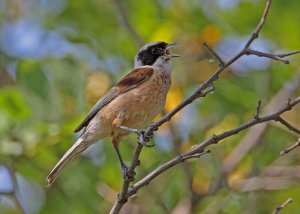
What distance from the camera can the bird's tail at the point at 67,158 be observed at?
5570 mm

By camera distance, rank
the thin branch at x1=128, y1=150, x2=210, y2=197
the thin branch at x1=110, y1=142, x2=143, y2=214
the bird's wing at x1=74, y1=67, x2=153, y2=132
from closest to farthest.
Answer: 1. the thin branch at x1=128, y1=150, x2=210, y2=197
2. the thin branch at x1=110, y1=142, x2=143, y2=214
3. the bird's wing at x1=74, y1=67, x2=153, y2=132

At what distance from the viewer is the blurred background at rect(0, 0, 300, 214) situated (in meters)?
6.62

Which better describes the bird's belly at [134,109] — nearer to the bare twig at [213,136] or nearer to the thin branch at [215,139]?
the bare twig at [213,136]

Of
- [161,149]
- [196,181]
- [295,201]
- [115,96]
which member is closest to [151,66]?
[115,96]

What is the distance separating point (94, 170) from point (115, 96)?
3.84 feet

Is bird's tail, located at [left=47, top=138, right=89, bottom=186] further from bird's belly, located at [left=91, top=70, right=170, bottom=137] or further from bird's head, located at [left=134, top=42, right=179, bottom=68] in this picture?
bird's head, located at [left=134, top=42, right=179, bottom=68]

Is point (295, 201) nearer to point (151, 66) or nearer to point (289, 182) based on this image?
point (289, 182)

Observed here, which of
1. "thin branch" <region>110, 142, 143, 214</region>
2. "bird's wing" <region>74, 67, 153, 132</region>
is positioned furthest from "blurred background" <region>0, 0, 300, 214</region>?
"thin branch" <region>110, 142, 143, 214</region>

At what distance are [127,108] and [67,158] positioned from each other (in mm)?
692

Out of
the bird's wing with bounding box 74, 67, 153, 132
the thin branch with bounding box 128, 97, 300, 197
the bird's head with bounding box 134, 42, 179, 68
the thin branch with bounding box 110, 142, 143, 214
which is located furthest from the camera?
the bird's head with bounding box 134, 42, 179, 68

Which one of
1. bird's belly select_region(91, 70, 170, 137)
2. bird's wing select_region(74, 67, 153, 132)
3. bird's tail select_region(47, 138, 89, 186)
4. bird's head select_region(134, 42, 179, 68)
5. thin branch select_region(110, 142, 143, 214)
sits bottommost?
thin branch select_region(110, 142, 143, 214)

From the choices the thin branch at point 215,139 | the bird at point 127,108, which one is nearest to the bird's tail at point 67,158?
the bird at point 127,108

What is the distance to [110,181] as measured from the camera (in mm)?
7133

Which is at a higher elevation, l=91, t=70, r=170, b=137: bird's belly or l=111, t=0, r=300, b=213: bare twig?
l=91, t=70, r=170, b=137: bird's belly
